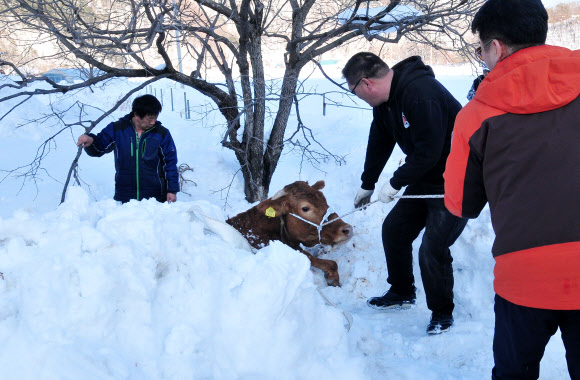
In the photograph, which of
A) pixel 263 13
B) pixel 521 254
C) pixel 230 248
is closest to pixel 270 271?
pixel 230 248

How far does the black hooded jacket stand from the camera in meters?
3.01

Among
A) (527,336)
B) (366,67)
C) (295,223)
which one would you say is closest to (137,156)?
(295,223)

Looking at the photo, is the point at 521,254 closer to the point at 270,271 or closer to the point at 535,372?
the point at 535,372

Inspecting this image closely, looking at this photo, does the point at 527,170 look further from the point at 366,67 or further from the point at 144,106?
the point at 144,106

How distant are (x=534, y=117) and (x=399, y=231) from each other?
213cm

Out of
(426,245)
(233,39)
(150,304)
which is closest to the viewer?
(150,304)

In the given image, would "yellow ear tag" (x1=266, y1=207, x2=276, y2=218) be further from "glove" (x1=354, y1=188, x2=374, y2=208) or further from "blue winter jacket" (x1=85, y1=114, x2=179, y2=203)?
"blue winter jacket" (x1=85, y1=114, x2=179, y2=203)

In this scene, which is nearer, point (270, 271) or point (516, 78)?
point (516, 78)

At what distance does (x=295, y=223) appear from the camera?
4.41 m

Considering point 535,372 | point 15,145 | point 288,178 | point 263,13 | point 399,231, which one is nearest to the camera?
point 535,372

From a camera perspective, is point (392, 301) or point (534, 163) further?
point (392, 301)

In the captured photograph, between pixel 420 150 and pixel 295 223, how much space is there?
1.70 meters

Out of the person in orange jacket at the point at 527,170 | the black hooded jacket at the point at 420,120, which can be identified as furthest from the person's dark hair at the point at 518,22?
the black hooded jacket at the point at 420,120

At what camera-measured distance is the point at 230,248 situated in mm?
2611
